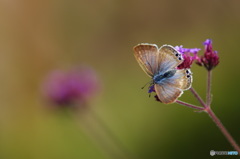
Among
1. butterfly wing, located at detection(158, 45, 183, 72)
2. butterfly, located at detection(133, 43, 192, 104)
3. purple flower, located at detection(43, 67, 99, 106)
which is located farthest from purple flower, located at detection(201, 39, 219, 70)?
purple flower, located at detection(43, 67, 99, 106)

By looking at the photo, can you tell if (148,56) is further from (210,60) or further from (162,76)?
(210,60)

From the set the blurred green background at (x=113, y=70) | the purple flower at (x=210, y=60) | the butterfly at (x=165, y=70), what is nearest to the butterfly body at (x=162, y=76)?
the butterfly at (x=165, y=70)

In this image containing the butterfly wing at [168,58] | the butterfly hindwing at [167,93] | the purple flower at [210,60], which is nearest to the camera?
the butterfly hindwing at [167,93]

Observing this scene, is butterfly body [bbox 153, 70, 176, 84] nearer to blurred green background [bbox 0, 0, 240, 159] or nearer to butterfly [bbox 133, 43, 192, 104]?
butterfly [bbox 133, 43, 192, 104]

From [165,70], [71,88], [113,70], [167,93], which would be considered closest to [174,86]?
[167,93]

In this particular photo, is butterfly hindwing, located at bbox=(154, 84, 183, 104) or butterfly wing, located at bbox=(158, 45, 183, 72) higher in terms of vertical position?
butterfly wing, located at bbox=(158, 45, 183, 72)

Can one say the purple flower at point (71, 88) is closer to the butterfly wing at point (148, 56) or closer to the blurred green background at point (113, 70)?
the blurred green background at point (113, 70)

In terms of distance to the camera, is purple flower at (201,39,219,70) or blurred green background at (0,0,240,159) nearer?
purple flower at (201,39,219,70)
